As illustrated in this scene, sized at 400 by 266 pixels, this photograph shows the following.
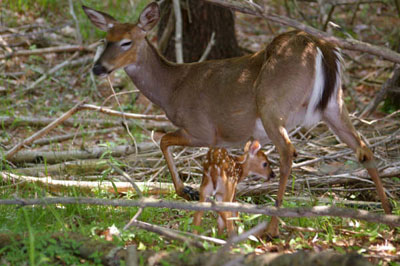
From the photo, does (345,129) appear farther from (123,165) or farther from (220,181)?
(123,165)

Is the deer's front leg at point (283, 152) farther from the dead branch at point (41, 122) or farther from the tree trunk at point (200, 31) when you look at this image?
the tree trunk at point (200, 31)

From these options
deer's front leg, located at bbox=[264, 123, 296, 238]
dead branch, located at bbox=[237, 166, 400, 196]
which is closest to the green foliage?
dead branch, located at bbox=[237, 166, 400, 196]

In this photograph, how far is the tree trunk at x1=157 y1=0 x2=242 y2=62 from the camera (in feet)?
27.5

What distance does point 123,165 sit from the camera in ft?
19.3

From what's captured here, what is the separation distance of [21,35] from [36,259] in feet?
22.2

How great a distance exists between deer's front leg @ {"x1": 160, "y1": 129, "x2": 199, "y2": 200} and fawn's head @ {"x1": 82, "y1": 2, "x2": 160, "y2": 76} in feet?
2.74

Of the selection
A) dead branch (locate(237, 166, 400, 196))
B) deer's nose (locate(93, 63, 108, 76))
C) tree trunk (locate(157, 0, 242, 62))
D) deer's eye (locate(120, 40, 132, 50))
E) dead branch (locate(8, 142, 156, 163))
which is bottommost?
dead branch (locate(237, 166, 400, 196))

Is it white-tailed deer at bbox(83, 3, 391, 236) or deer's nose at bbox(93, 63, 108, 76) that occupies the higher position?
deer's nose at bbox(93, 63, 108, 76)

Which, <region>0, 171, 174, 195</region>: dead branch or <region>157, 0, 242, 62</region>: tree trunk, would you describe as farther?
<region>157, 0, 242, 62</region>: tree trunk

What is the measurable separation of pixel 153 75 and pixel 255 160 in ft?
4.95

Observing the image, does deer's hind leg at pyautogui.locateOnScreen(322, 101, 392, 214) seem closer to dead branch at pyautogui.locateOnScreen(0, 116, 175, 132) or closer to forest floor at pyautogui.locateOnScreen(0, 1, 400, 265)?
forest floor at pyautogui.locateOnScreen(0, 1, 400, 265)

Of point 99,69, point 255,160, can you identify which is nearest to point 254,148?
point 255,160

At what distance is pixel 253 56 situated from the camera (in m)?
4.96

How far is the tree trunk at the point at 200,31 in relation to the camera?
27.5 feet
